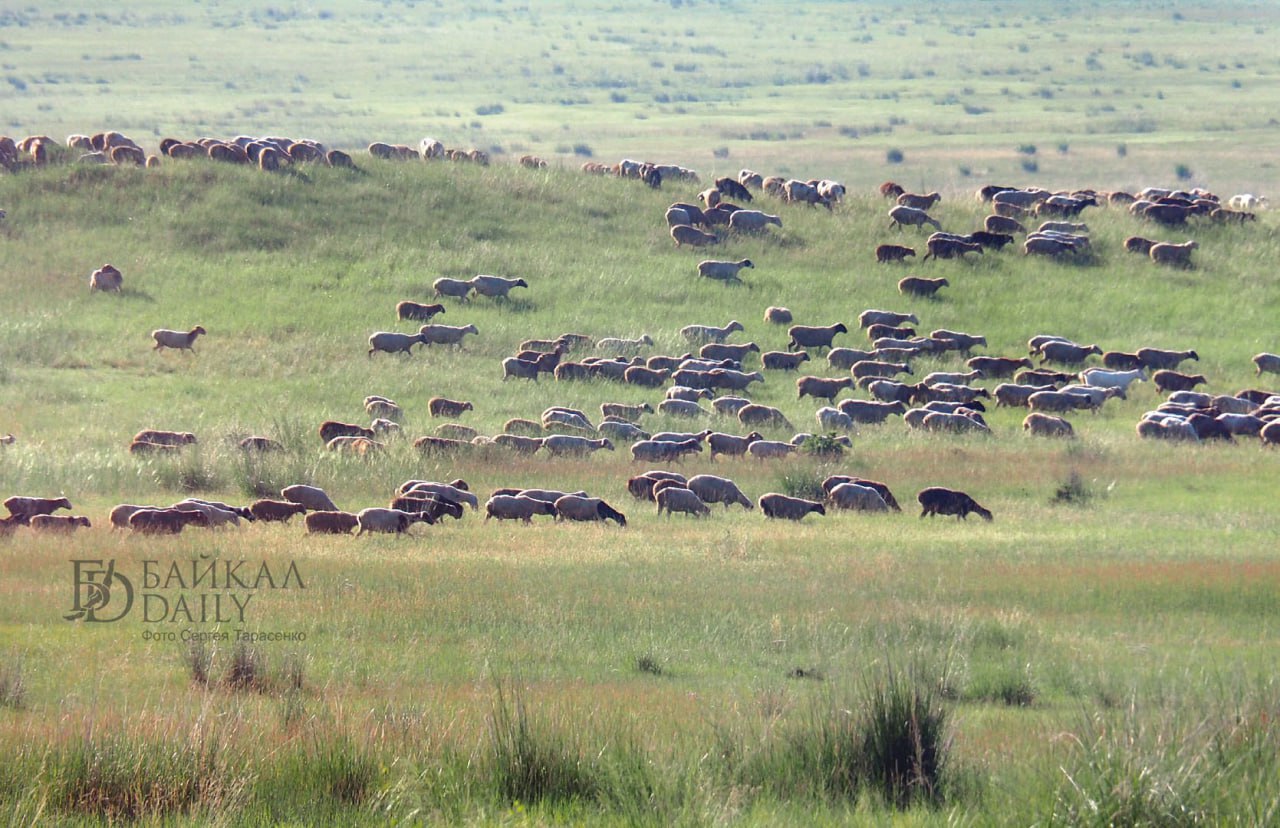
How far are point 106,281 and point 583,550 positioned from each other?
21.0 metres

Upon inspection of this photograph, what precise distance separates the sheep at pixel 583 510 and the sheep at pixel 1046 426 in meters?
11.0

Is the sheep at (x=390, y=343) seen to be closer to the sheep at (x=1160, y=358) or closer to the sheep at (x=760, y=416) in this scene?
the sheep at (x=760, y=416)

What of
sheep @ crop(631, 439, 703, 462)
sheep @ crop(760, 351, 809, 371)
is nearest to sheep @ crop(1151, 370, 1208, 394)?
sheep @ crop(760, 351, 809, 371)

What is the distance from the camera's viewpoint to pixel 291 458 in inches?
880

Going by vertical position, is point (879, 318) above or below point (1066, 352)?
above

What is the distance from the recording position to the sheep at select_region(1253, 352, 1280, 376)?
32500 mm

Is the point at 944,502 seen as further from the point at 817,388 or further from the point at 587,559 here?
the point at 817,388

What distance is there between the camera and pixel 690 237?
39469mm

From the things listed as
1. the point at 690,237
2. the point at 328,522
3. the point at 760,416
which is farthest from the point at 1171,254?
the point at 328,522

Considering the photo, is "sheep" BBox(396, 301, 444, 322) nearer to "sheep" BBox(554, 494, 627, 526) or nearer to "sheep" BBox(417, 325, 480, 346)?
"sheep" BBox(417, 325, 480, 346)

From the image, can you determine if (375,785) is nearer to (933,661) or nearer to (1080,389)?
(933,661)

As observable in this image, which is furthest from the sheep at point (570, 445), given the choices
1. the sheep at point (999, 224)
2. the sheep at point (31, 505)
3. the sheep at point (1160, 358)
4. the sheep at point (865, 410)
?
the sheep at point (999, 224)

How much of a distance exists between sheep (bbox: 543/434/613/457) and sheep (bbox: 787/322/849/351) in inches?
380

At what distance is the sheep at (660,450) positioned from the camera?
2458 centimetres
